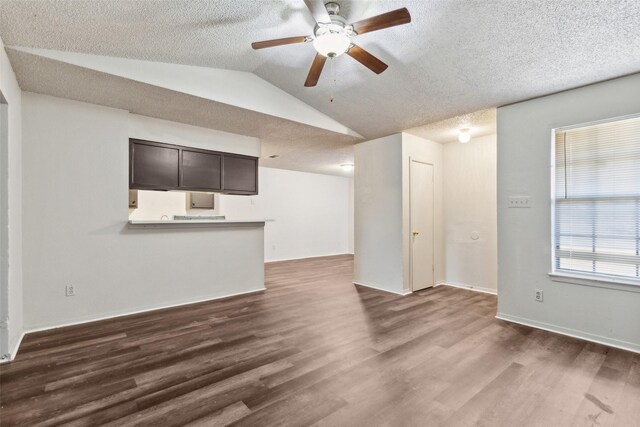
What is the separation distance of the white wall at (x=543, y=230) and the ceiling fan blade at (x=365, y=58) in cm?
188

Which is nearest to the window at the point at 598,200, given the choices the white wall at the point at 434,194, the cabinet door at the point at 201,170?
the white wall at the point at 434,194

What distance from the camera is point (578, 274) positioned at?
295 centimetres

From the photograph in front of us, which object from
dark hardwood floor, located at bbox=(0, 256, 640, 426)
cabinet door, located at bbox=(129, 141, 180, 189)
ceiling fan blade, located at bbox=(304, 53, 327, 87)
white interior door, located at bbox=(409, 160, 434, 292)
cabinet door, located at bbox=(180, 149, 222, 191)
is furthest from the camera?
white interior door, located at bbox=(409, 160, 434, 292)

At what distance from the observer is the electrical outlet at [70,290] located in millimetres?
3164

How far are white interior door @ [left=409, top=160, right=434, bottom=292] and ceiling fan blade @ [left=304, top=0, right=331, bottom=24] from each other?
118 inches

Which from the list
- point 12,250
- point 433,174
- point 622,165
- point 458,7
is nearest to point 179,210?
point 12,250

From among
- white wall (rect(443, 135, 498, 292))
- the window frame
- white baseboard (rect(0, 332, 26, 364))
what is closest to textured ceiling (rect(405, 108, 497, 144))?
white wall (rect(443, 135, 498, 292))

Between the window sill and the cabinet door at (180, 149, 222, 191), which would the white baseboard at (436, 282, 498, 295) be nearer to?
the window sill

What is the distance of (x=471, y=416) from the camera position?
175 centimetres

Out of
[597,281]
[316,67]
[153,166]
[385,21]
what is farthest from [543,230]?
[153,166]

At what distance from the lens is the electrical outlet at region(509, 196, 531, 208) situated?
3215mm

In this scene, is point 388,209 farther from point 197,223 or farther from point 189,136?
point 189,136

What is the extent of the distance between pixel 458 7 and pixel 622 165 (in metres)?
2.09

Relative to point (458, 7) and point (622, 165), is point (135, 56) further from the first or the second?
point (622, 165)
